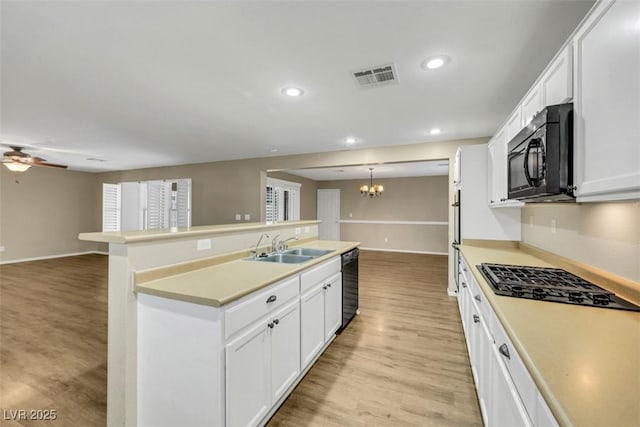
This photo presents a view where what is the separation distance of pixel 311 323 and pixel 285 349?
16.7 inches

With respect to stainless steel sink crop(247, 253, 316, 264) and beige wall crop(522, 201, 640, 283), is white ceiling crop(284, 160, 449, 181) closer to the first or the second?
stainless steel sink crop(247, 253, 316, 264)

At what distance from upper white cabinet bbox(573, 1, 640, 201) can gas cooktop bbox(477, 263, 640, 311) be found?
55 cm

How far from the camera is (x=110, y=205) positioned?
25.7 ft

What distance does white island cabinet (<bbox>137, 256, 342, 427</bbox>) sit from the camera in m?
1.38

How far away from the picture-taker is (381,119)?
3.43 m

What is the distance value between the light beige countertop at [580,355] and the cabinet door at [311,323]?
131 cm

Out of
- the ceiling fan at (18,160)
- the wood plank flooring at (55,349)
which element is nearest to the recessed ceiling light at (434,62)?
the wood plank flooring at (55,349)

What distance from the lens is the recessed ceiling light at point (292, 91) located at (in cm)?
258

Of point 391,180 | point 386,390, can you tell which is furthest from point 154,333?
point 391,180

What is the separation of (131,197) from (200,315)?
6.93m

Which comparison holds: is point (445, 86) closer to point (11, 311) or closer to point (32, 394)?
point (32, 394)

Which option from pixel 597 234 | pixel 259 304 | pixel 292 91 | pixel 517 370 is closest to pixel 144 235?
pixel 259 304

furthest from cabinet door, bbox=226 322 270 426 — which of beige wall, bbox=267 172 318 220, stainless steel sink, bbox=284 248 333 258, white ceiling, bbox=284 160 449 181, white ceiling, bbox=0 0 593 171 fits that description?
beige wall, bbox=267 172 318 220

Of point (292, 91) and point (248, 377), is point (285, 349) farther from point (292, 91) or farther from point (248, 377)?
point (292, 91)
